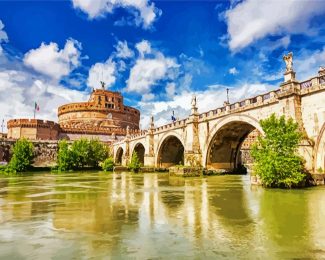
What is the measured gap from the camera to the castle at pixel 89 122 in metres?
76.0

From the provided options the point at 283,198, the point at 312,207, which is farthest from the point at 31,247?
the point at 283,198

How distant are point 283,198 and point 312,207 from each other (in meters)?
2.58

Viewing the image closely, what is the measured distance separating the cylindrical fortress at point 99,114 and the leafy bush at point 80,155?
24.1m

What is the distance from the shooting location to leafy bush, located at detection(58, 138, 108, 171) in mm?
57438

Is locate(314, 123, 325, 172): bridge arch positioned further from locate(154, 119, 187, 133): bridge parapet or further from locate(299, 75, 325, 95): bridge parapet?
locate(154, 119, 187, 133): bridge parapet

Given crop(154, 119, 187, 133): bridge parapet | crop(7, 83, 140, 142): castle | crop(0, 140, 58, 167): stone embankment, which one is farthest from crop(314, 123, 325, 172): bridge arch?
crop(7, 83, 140, 142): castle

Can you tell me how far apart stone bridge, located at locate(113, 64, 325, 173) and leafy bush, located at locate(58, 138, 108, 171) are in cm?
678

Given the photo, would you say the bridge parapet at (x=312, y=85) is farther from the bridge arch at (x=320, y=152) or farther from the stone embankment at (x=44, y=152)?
the stone embankment at (x=44, y=152)

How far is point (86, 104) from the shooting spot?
9212cm

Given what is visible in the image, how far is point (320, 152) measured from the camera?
811 inches

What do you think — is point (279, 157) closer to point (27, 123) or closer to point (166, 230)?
point (166, 230)

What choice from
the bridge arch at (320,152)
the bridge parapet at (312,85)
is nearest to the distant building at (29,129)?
the bridge parapet at (312,85)

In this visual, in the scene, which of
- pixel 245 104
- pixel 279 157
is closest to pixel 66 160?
pixel 245 104

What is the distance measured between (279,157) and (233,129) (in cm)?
1584
